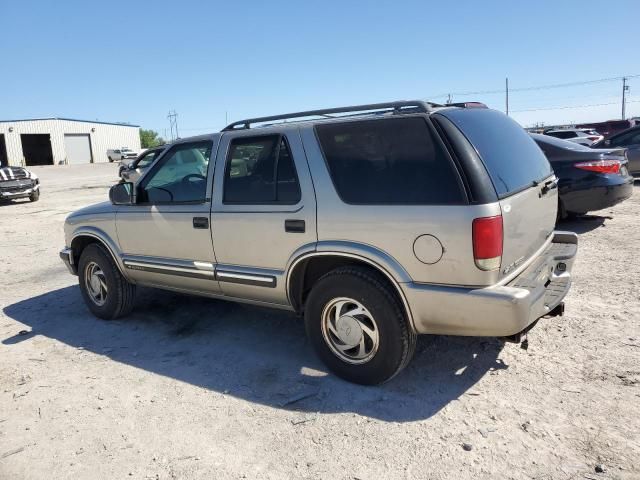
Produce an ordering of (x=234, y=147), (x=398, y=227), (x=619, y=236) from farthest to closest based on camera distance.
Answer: (x=619, y=236)
(x=234, y=147)
(x=398, y=227)

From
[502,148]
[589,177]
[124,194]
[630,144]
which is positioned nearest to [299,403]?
[502,148]

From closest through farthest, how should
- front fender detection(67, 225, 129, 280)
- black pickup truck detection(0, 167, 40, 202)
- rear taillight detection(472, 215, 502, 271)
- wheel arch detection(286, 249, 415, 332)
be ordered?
rear taillight detection(472, 215, 502, 271) < wheel arch detection(286, 249, 415, 332) < front fender detection(67, 225, 129, 280) < black pickup truck detection(0, 167, 40, 202)

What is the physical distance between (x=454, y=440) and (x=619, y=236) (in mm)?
5630

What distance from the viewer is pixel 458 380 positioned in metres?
3.45

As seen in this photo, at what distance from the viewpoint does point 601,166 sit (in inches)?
282

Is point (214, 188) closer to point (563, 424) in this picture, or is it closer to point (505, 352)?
point (505, 352)

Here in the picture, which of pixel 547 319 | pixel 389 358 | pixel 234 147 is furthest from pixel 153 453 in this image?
pixel 547 319

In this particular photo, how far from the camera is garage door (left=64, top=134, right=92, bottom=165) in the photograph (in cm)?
5831

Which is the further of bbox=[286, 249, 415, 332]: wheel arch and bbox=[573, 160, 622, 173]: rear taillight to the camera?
bbox=[573, 160, 622, 173]: rear taillight

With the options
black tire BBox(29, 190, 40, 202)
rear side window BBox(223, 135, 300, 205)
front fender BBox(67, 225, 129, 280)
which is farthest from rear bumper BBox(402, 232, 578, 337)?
black tire BBox(29, 190, 40, 202)

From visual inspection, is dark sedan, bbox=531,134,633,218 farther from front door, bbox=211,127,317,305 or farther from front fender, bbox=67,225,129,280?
front fender, bbox=67,225,129,280

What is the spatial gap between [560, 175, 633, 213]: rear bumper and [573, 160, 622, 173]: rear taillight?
0.10 metres

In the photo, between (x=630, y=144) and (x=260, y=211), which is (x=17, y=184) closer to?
(x=260, y=211)

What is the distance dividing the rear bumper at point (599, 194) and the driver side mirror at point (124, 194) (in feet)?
20.1
